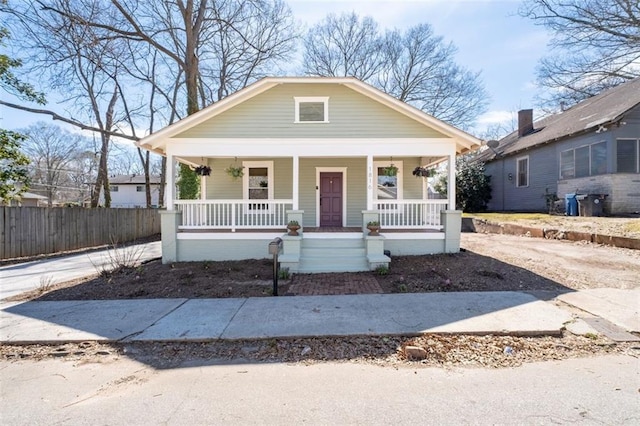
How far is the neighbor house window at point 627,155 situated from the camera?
13.0 metres

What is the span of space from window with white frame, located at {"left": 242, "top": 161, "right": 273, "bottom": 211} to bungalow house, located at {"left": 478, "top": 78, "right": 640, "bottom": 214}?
13.3 m

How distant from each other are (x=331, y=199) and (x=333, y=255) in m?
3.90

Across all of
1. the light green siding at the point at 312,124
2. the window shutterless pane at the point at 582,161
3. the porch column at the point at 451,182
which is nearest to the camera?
the porch column at the point at 451,182

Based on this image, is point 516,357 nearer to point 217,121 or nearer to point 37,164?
point 217,121

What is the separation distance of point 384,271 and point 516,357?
12.9 ft

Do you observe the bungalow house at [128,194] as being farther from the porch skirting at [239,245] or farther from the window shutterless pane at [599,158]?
the window shutterless pane at [599,158]

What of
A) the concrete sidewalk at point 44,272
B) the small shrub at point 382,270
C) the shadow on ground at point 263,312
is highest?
the small shrub at point 382,270

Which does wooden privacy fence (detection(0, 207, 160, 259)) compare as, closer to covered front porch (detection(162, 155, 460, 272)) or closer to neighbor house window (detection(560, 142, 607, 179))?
covered front porch (detection(162, 155, 460, 272))

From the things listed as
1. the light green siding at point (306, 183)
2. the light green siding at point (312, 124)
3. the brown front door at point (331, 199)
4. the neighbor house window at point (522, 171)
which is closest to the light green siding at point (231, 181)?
the light green siding at point (306, 183)

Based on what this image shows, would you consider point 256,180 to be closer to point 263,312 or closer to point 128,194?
point 263,312

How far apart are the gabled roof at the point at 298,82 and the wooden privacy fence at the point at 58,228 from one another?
5673mm

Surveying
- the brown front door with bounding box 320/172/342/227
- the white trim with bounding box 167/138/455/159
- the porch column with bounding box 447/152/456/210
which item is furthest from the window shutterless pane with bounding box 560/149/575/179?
the brown front door with bounding box 320/172/342/227

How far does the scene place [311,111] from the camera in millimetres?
9664

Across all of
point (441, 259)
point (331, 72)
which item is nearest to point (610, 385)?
point (441, 259)
